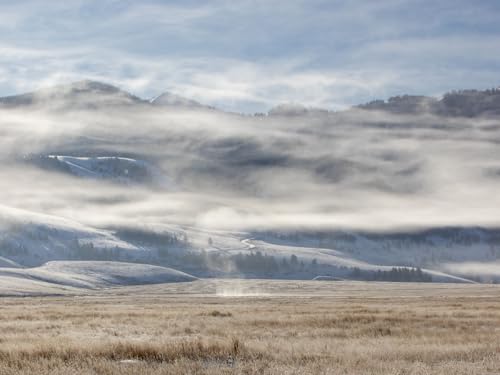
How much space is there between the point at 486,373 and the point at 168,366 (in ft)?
28.6

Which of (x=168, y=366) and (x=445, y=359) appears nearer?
(x=168, y=366)

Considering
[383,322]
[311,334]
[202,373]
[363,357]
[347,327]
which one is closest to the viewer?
[202,373]

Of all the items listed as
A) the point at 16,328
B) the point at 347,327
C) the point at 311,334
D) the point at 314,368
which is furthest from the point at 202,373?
the point at 16,328

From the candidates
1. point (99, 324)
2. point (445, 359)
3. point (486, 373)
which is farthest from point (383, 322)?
point (486, 373)

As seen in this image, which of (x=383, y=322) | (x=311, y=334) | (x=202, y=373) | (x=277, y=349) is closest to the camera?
(x=202, y=373)

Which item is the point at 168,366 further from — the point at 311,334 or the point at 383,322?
the point at 383,322

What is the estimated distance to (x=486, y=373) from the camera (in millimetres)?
20312

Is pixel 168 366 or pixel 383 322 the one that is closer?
pixel 168 366

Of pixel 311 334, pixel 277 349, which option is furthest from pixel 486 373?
pixel 311 334

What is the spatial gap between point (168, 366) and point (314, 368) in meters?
4.03

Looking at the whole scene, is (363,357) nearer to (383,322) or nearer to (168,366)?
(168,366)

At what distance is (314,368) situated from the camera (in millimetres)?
20484

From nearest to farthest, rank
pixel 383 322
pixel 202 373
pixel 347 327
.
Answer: pixel 202 373 < pixel 347 327 < pixel 383 322

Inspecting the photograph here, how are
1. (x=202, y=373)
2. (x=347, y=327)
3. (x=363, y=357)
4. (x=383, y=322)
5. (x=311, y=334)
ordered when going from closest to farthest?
1. (x=202, y=373)
2. (x=363, y=357)
3. (x=311, y=334)
4. (x=347, y=327)
5. (x=383, y=322)
